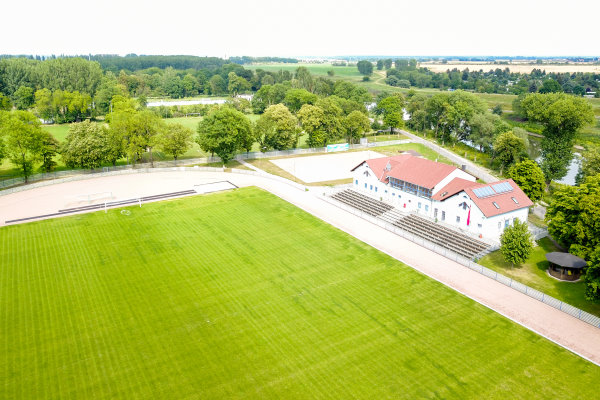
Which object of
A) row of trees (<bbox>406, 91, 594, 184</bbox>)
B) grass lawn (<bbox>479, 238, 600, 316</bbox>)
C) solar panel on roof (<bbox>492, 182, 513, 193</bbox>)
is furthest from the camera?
row of trees (<bbox>406, 91, 594, 184</bbox>)

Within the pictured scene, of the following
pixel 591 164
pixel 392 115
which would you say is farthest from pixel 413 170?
pixel 392 115

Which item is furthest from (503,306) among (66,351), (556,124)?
(556,124)

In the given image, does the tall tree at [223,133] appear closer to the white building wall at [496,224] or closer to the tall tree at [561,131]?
the white building wall at [496,224]

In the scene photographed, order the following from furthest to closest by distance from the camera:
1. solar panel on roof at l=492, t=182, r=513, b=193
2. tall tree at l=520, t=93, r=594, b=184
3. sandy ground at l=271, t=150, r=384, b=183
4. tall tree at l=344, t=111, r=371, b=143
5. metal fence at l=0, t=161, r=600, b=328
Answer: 1. tall tree at l=344, t=111, r=371, b=143
2. sandy ground at l=271, t=150, r=384, b=183
3. tall tree at l=520, t=93, r=594, b=184
4. solar panel on roof at l=492, t=182, r=513, b=193
5. metal fence at l=0, t=161, r=600, b=328

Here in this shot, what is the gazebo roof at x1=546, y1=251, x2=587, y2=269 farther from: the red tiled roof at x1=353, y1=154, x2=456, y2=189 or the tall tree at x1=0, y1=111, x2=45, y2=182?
the tall tree at x1=0, y1=111, x2=45, y2=182

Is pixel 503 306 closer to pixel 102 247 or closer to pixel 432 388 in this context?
pixel 432 388

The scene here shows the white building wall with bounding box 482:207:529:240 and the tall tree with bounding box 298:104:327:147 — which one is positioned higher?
the tall tree with bounding box 298:104:327:147

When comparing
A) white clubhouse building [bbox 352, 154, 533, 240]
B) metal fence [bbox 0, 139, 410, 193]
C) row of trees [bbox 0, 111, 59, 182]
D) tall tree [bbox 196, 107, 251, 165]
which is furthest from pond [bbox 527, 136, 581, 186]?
row of trees [bbox 0, 111, 59, 182]
